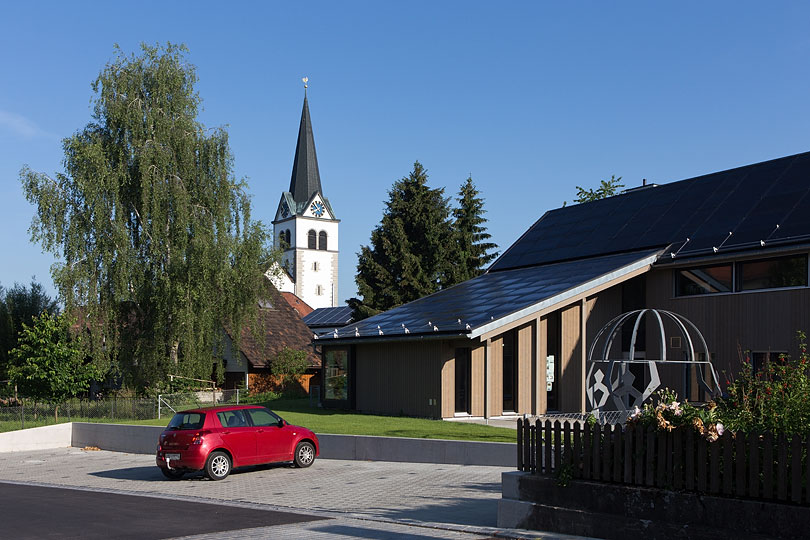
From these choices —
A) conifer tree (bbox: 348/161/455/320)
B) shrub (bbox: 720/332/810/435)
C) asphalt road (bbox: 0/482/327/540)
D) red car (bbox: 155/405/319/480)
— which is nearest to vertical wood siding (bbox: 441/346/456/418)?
red car (bbox: 155/405/319/480)

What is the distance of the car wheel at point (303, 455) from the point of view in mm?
18203

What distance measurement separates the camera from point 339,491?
576 inches

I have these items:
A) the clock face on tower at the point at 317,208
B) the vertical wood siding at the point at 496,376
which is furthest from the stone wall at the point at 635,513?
the clock face on tower at the point at 317,208

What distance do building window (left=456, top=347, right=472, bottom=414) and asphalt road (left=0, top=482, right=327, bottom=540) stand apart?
39.3ft

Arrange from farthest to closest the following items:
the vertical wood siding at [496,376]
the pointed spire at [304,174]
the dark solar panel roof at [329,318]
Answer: the pointed spire at [304,174]
the dark solar panel roof at [329,318]
the vertical wood siding at [496,376]

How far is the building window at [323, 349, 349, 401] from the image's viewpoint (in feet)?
94.7

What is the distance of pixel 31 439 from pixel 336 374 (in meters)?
10.4

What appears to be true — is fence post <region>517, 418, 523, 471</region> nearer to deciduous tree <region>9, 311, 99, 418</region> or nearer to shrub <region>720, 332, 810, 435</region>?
shrub <region>720, 332, 810, 435</region>

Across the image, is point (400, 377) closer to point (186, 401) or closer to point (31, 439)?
point (186, 401)

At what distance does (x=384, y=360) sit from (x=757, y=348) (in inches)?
448

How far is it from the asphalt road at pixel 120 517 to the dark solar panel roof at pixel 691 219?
16907 millimetres

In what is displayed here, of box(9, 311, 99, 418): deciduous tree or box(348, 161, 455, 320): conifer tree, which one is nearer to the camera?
box(9, 311, 99, 418): deciduous tree

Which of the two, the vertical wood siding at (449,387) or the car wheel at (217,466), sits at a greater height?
the vertical wood siding at (449,387)

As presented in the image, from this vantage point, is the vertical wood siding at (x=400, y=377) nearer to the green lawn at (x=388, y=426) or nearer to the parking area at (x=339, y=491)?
the green lawn at (x=388, y=426)
